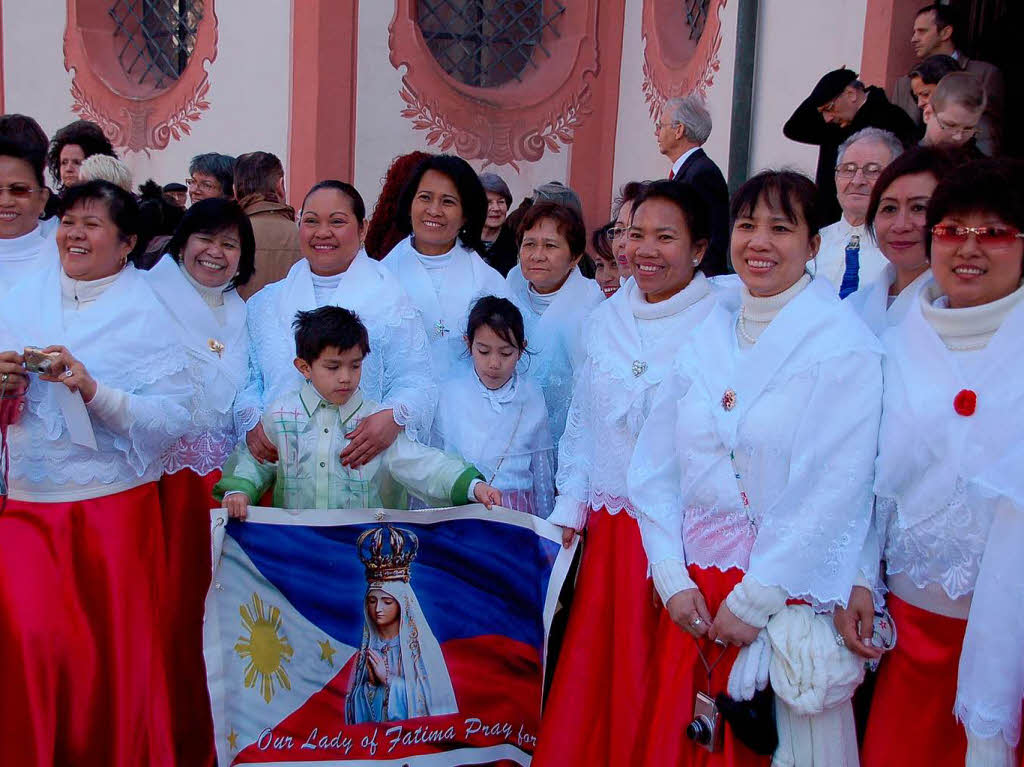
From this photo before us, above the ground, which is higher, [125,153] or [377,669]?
[125,153]

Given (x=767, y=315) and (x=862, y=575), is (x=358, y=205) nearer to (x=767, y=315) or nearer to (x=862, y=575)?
(x=767, y=315)

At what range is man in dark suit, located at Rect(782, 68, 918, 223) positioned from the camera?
15.6 feet

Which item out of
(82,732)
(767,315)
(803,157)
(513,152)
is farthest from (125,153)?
(767,315)

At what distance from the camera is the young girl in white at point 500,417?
3840mm

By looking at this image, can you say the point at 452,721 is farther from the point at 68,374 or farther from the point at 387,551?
the point at 68,374

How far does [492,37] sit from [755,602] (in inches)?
309

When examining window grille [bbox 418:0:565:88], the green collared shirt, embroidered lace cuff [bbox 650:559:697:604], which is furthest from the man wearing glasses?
embroidered lace cuff [bbox 650:559:697:604]

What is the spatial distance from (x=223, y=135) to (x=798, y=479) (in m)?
8.53

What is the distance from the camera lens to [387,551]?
11.4 ft

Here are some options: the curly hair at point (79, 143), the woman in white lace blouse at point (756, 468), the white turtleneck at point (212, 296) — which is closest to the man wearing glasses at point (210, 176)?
the curly hair at point (79, 143)

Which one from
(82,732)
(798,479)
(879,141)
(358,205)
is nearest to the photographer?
(798,479)

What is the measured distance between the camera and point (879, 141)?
12.3 feet

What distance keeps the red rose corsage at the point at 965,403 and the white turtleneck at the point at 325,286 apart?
2344 mm

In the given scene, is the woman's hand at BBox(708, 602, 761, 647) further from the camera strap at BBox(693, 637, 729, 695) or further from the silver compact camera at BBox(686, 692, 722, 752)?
the silver compact camera at BBox(686, 692, 722, 752)
